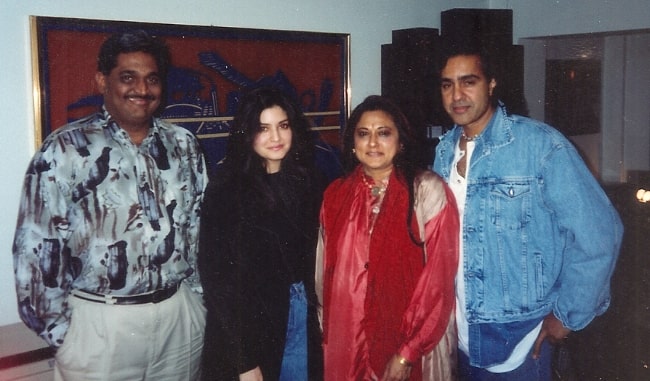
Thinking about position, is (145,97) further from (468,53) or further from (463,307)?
(463,307)

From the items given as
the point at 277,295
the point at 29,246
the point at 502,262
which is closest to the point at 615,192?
the point at 502,262

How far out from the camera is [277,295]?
77.2 inches

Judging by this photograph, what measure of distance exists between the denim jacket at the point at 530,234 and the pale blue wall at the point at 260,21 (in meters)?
1.56

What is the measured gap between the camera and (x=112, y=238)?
6.08ft

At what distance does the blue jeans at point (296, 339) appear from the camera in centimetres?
200

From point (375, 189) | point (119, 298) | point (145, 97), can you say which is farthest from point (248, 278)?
point (145, 97)

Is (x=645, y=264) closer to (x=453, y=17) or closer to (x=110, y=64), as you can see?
(x=453, y=17)

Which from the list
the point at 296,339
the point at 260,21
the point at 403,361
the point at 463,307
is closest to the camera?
the point at 403,361

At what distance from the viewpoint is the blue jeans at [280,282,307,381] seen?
6.57 feet

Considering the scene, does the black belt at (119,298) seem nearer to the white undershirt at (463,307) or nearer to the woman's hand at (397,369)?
the woman's hand at (397,369)

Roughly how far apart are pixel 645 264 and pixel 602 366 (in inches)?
26.3

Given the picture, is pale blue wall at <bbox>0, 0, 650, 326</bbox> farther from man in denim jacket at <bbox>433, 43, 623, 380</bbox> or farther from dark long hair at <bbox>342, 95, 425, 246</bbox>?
man in denim jacket at <bbox>433, 43, 623, 380</bbox>

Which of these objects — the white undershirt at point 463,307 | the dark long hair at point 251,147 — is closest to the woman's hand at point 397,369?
the white undershirt at point 463,307

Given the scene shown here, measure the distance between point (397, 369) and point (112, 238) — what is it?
1051 millimetres
